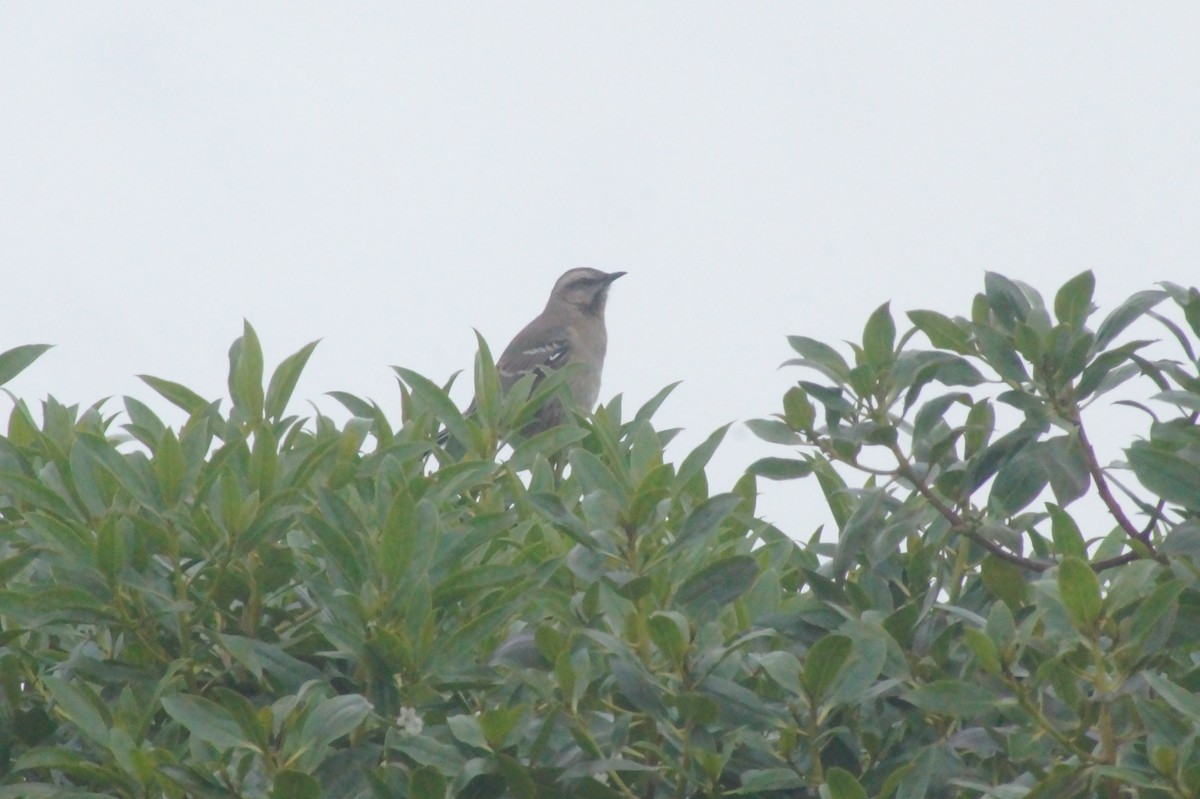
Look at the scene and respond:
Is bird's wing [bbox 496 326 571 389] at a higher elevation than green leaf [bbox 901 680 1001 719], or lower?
higher

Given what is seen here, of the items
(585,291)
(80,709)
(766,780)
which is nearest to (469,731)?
(766,780)

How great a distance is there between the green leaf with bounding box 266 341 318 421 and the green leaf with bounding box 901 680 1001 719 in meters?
1.46

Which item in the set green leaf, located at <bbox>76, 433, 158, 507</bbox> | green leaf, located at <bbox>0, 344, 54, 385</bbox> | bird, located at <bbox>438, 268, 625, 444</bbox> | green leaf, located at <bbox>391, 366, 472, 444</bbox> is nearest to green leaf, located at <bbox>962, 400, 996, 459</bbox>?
green leaf, located at <bbox>391, 366, 472, 444</bbox>

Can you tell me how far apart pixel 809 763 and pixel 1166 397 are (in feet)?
2.48

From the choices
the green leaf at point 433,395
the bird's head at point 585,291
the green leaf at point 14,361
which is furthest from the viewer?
the bird's head at point 585,291

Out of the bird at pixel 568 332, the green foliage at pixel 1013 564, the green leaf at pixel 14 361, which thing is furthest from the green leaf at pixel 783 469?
the bird at pixel 568 332

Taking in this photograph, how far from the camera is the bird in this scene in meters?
10.9

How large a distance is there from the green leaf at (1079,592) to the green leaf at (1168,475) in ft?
0.87

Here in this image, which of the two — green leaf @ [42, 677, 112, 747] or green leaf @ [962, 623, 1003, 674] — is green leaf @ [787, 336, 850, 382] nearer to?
green leaf @ [962, 623, 1003, 674]

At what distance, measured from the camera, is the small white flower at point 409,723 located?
6.77 feet

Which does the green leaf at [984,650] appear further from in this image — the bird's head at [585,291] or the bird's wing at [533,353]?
the bird's head at [585,291]

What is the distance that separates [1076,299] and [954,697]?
721 mm

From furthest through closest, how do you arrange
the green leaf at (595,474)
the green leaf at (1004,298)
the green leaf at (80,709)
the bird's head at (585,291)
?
the bird's head at (585,291) → the green leaf at (1004,298) → the green leaf at (595,474) → the green leaf at (80,709)

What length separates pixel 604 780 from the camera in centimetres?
204
